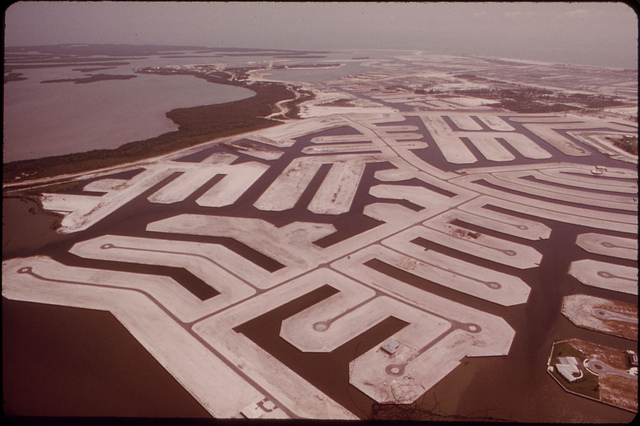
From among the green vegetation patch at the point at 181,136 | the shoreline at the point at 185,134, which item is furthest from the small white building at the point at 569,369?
the green vegetation patch at the point at 181,136

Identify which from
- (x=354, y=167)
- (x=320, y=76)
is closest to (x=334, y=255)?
(x=354, y=167)

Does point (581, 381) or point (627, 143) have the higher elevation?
point (627, 143)

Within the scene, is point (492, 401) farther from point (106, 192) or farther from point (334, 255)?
point (106, 192)

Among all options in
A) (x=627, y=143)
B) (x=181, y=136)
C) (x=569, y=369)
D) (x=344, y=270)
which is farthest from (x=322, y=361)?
(x=627, y=143)

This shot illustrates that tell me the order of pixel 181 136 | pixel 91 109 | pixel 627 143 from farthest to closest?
pixel 91 109, pixel 181 136, pixel 627 143

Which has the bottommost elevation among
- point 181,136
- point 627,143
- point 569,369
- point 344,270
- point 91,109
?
point 569,369

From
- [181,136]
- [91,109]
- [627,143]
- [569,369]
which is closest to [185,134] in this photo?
[181,136]

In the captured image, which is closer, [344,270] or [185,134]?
[344,270]

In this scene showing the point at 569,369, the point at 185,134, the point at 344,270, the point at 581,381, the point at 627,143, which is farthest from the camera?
the point at 185,134

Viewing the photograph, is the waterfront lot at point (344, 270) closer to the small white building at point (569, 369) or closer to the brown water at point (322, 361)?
the brown water at point (322, 361)

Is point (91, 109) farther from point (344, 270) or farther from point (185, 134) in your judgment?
point (344, 270)
